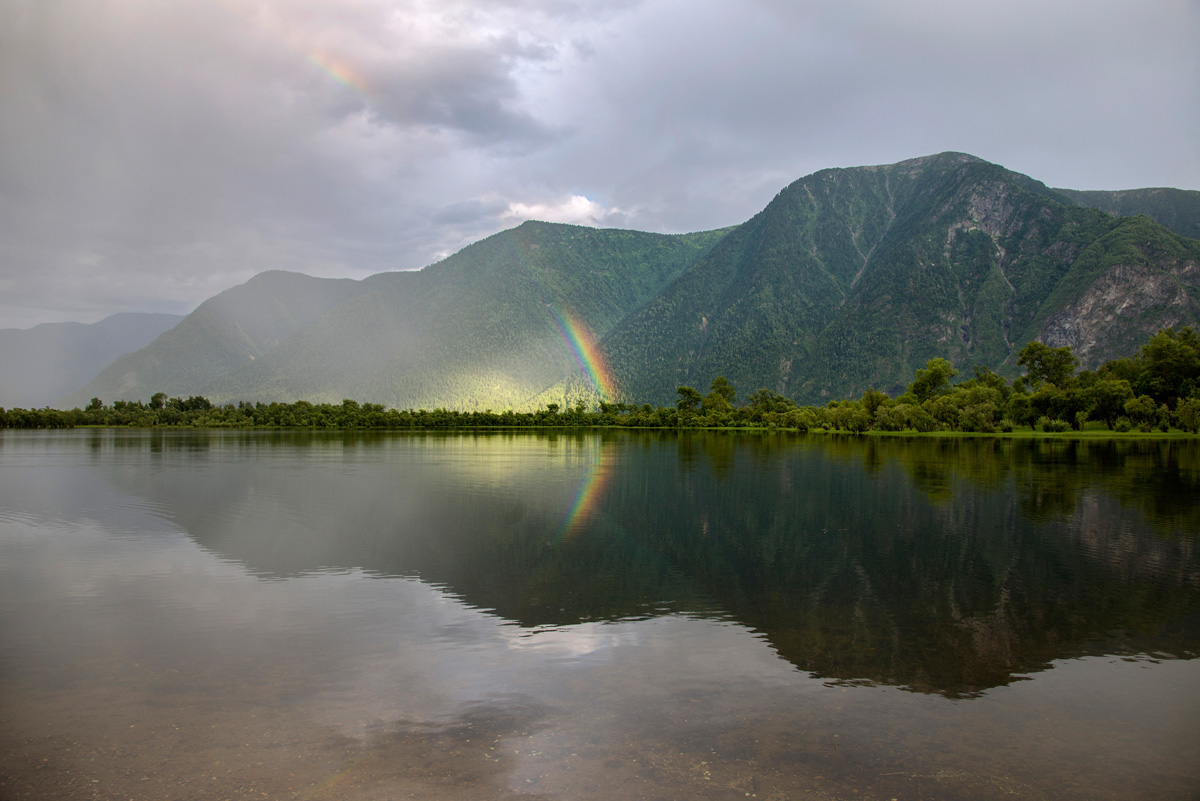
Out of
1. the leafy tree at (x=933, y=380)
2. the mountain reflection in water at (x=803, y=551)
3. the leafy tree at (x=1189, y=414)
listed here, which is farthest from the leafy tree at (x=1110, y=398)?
the mountain reflection in water at (x=803, y=551)

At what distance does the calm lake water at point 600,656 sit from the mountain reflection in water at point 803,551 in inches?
5.8

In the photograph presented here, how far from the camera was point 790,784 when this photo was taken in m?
8.02

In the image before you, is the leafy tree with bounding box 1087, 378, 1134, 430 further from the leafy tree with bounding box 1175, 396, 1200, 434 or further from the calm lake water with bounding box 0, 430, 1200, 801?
the calm lake water with bounding box 0, 430, 1200, 801

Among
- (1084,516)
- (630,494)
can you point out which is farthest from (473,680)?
(1084,516)

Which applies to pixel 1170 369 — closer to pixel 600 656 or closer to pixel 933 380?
pixel 933 380

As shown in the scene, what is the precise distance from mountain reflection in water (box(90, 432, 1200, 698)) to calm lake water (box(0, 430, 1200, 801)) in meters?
0.15

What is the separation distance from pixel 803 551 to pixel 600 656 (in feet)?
38.8

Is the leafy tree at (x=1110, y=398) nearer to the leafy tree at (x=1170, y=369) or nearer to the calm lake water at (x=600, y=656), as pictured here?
the leafy tree at (x=1170, y=369)

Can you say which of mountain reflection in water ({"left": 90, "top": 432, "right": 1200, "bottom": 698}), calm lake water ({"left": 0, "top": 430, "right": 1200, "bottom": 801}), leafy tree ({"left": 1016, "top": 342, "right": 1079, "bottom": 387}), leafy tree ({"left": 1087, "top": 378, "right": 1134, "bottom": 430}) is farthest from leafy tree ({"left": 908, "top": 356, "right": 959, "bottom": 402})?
calm lake water ({"left": 0, "top": 430, "right": 1200, "bottom": 801})

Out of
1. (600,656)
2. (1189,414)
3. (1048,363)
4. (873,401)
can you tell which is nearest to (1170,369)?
(1189,414)

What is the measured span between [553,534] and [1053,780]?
18393mm

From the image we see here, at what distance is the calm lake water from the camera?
8.40m

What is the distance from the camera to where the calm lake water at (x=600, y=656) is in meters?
8.40

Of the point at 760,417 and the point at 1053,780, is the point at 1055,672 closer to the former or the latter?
the point at 1053,780
